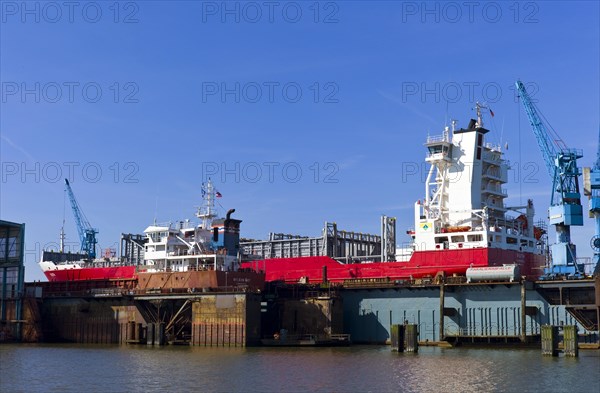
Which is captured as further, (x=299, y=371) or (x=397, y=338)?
(x=397, y=338)

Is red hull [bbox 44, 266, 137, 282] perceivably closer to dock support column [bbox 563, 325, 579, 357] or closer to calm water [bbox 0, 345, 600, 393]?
calm water [bbox 0, 345, 600, 393]

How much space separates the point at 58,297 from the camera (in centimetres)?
7406

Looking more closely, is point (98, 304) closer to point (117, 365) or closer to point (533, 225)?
point (117, 365)

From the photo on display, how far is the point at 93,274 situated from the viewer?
81.1 m

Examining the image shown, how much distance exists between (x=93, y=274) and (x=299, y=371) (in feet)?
139

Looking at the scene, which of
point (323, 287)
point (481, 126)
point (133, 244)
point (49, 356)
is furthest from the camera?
point (133, 244)

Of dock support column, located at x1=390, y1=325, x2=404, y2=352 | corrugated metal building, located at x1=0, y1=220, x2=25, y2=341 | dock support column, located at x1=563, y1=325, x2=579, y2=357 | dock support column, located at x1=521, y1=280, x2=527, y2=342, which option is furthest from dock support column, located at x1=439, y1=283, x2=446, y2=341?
corrugated metal building, located at x1=0, y1=220, x2=25, y2=341

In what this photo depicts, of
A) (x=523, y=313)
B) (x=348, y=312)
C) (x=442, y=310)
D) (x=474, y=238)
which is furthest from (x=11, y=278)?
(x=523, y=313)

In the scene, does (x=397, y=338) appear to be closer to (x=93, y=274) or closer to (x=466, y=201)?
(x=466, y=201)

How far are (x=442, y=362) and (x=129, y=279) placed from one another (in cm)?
3422

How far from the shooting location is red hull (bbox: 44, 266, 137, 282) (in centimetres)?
7675

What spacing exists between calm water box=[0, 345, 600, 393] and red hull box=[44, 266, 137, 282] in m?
18.4

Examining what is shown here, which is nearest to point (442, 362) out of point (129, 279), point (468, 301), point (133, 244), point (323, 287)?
point (468, 301)

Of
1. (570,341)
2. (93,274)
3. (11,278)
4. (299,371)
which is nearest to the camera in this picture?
(299,371)
